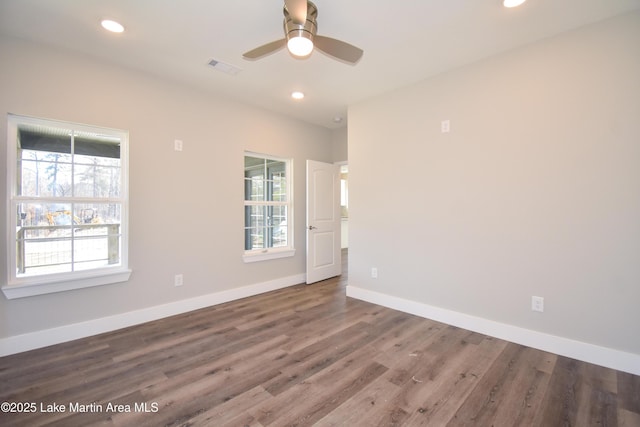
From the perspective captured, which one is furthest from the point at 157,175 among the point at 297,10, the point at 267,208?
the point at 297,10

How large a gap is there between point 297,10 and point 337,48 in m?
0.40

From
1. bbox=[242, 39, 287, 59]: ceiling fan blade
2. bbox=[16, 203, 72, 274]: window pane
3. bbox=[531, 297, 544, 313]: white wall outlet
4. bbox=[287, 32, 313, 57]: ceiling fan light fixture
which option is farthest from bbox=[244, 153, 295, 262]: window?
bbox=[531, 297, 544, 313]: white wall outlet

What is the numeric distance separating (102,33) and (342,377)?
3272 millimetres

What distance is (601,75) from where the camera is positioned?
2201 mm

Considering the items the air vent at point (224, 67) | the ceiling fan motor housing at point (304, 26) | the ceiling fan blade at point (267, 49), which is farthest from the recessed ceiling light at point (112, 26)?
the ceiling fan motor housing at point (304, 26)

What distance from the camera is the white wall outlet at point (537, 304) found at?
2459 mm

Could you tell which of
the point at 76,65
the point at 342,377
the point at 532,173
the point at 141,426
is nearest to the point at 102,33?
the point at 76,65

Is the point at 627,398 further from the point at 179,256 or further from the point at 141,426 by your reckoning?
the point at 179,256

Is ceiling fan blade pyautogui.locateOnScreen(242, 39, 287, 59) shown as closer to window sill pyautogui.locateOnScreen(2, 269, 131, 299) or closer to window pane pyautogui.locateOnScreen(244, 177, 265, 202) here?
window pane pyautogui.locateOnScreen(244, 177, 265, 202)

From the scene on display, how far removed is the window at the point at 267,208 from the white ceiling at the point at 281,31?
1350mm

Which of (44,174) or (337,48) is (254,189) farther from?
(337,48)

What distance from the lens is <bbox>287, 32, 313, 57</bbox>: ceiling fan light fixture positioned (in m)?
1.82

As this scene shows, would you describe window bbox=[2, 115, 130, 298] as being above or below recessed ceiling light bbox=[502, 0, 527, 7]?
below

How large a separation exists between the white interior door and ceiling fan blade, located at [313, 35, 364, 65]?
2384 millimetres
